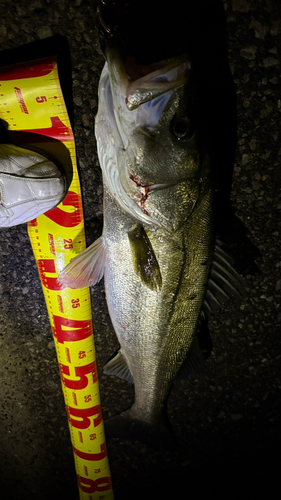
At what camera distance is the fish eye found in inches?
34.1

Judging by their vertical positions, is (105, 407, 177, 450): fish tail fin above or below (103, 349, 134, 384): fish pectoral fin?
below

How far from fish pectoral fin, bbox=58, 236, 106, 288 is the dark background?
0.24 metres

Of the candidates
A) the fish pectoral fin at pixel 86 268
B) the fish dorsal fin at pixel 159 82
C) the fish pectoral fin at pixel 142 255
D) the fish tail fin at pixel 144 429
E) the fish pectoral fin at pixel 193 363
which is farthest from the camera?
the fish tail fin at pixel 144 429

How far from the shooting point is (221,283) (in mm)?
1256

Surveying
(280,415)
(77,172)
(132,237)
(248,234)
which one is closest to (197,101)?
(132,237)

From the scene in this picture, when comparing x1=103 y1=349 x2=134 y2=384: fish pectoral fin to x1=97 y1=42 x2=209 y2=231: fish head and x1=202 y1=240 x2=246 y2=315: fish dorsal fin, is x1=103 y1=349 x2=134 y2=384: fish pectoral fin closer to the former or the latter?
x1=202 y1=240 x2=246 y2=315: fish dorsal fin

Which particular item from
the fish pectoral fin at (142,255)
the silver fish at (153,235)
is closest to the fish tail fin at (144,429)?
the silver fish at (153,235)

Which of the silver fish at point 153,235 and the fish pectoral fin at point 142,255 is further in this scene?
the fish pectoral fin at point 142,255

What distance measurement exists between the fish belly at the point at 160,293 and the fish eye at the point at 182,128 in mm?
219

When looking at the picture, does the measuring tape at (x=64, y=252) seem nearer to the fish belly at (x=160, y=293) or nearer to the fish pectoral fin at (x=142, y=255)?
the fish belly at (x=160, y=293)

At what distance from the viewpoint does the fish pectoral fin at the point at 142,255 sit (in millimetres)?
1045

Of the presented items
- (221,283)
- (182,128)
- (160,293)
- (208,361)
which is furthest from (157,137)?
(208,361)

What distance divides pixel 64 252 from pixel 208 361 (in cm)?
102

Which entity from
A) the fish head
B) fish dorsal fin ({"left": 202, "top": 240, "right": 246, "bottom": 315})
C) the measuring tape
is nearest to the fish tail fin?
the measuring tape
